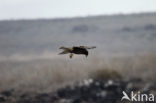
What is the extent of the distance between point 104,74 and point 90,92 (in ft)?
4.20

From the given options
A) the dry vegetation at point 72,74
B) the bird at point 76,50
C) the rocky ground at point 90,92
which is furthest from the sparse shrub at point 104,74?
the bird at point 76,50

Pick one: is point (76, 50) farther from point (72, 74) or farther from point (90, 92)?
point (72, 74)

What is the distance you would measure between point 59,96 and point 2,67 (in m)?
7.25

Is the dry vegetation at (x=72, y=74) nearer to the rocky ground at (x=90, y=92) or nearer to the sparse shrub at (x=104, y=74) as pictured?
the sparse shrub at (x=104, y=74)

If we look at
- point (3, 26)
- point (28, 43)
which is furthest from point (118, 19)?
point (28, 43)

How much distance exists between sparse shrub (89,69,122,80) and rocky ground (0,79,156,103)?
0.18m

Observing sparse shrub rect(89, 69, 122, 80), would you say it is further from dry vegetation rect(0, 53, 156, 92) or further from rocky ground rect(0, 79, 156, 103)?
rocky ground rect(0, 79, 156, 103)

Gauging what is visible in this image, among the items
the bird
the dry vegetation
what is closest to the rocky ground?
the dry vegetation

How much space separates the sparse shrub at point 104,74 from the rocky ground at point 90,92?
0.59 feet

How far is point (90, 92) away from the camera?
2053 centimetres

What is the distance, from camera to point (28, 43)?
46.4m

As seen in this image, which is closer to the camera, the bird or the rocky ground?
the bird

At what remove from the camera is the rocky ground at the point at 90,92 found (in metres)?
19.9

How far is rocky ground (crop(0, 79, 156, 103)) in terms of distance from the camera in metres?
19.9
